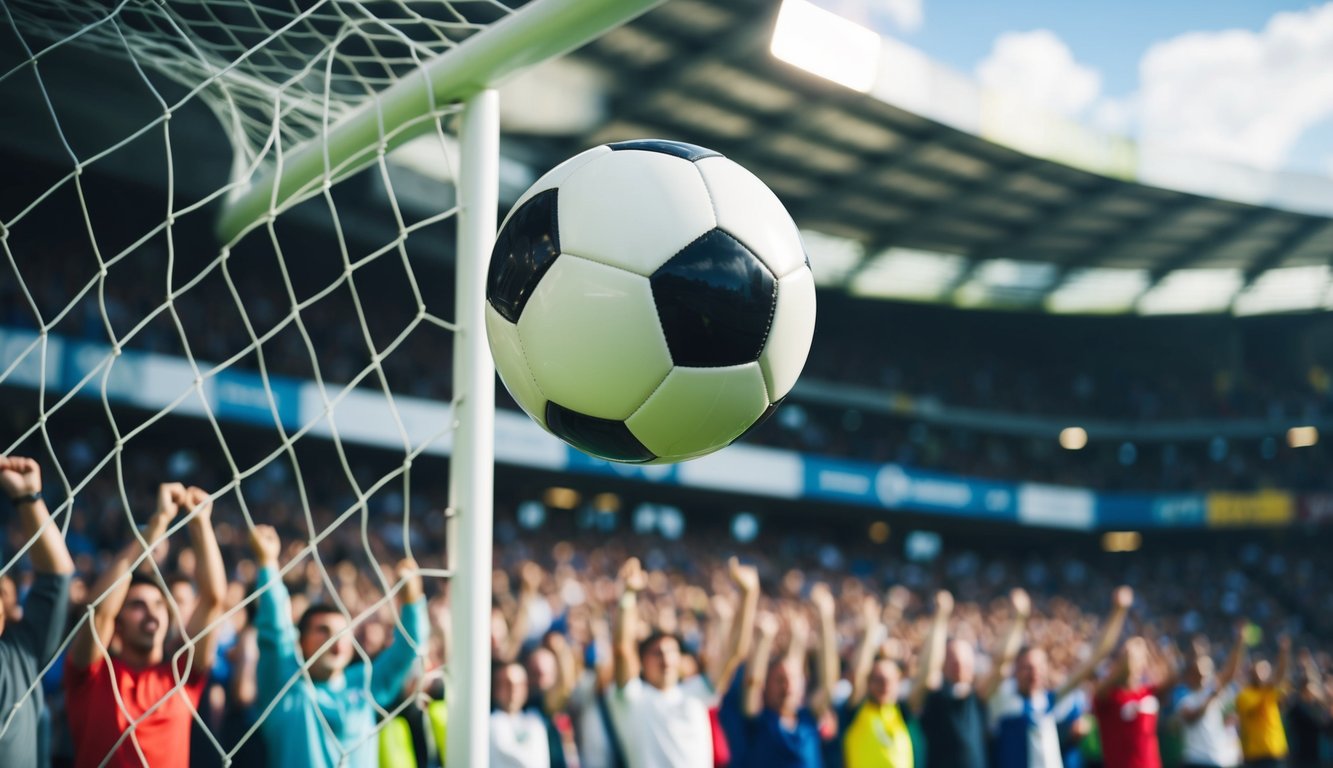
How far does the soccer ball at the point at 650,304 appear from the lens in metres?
1.87

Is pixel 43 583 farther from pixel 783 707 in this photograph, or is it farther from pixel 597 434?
pixel 783 707

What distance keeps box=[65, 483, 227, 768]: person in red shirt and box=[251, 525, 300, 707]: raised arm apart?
0.38 feet

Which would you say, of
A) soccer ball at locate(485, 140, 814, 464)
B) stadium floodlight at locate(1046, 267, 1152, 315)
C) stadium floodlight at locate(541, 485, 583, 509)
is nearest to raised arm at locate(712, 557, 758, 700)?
soccer ball at locate(485, 140, 814, 464)

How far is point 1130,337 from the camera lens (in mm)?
25609

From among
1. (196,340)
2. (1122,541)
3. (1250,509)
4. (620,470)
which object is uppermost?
(196,340)

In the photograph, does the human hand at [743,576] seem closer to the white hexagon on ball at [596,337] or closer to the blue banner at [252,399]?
the white hexagon on ball at [596,337]

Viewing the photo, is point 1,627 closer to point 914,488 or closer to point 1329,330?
point 914,488

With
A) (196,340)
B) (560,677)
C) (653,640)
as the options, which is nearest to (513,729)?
(560,677)

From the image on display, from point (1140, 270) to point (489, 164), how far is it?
72.3ft

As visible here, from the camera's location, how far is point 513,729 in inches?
166

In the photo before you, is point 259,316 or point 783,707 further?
point 259,316

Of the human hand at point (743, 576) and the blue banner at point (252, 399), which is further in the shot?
the blue banner at point (252, 399)

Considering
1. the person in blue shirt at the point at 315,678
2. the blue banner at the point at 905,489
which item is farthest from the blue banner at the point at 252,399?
the blue banner at the point at 905,489

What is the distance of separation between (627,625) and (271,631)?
1.61 metres
